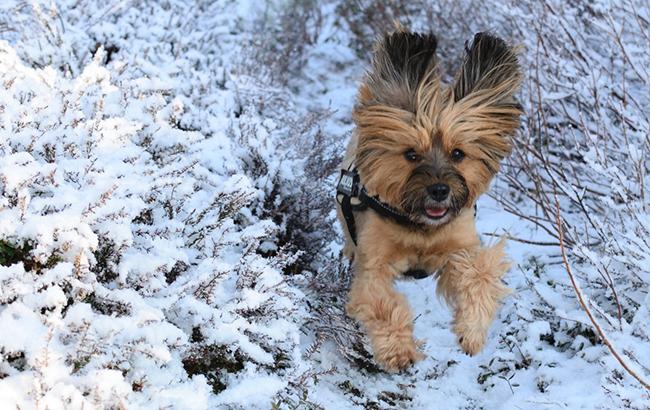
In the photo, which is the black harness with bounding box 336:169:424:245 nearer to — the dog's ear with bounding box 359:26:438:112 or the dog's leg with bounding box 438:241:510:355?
the dog's leg with bounding box 438:241:510:355

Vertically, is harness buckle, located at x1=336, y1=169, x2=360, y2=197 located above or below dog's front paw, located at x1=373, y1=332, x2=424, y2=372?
above

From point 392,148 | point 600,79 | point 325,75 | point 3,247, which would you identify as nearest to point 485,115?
point 392,148

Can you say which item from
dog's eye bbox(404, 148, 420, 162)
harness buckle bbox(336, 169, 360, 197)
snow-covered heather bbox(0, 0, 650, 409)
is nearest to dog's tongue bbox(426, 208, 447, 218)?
dog's eye bbox(404, 148, 420, 162)

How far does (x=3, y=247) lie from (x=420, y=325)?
2604mm

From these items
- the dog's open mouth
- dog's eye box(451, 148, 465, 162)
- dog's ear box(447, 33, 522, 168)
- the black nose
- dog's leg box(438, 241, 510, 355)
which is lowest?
dog's leg box(438, 241, 510, 355)

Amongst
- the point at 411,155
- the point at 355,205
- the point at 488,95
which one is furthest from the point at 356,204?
the point at 488,95

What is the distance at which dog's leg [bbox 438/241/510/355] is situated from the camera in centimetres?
375

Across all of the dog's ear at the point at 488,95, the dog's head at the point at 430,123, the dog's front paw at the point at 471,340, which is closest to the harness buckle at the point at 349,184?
the dog's head at the point at 430,123

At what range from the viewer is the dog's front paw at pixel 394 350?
12.0ft

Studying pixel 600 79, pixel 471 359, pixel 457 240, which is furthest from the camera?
pixel 600 79

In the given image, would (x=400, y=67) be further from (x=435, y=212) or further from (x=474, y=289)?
(x=474, y=289)

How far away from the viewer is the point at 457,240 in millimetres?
3941

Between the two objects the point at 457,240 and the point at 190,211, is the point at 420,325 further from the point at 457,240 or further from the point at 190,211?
the point at 190,211

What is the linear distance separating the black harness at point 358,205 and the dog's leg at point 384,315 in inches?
10.0
